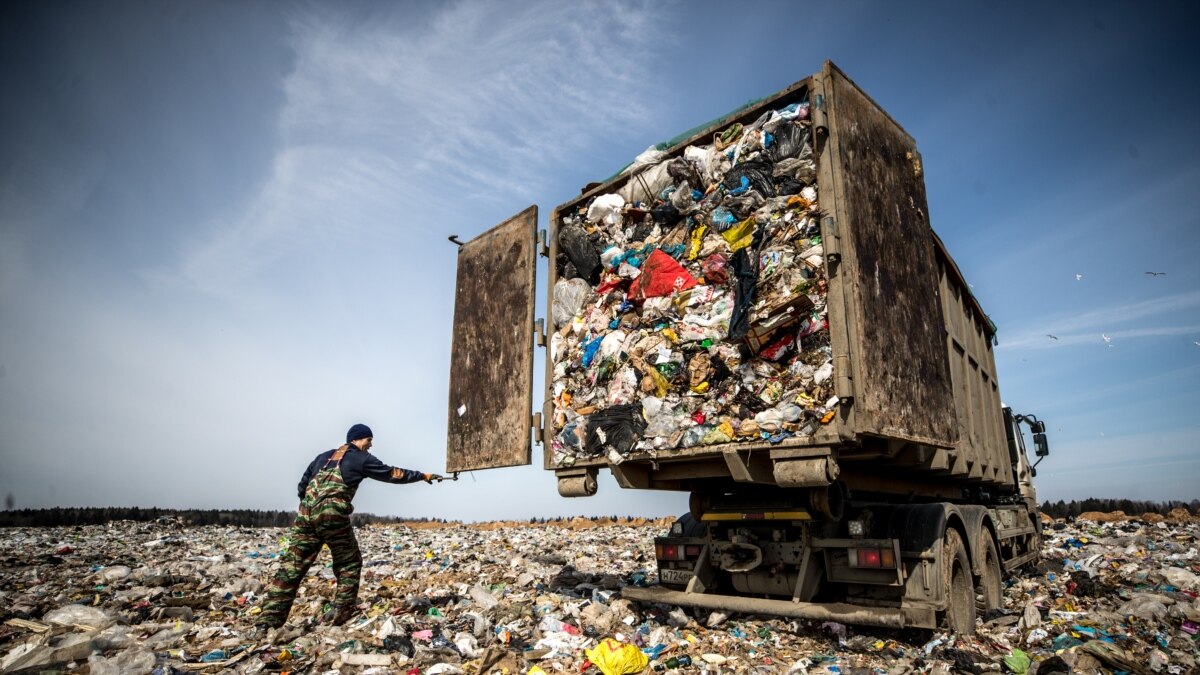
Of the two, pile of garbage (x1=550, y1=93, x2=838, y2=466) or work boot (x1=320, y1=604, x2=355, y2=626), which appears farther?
work boot (x1=320, y1=604, x2=355, y2=626)

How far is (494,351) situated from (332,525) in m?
1.80

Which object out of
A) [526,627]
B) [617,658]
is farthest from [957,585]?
[526,627]

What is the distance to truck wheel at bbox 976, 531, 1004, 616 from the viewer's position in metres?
5.06

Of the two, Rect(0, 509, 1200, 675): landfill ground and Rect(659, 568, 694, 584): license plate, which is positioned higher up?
Rect(659, 568, 694, 584): license plate

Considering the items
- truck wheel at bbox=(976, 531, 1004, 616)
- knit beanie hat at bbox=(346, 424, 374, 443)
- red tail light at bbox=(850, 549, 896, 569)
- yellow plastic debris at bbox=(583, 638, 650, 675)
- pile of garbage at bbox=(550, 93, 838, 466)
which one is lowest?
yellow plastic debris at bbox=(583, 638, 650, 675)

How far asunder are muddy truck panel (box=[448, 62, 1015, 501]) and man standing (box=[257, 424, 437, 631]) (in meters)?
0.75

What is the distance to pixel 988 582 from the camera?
5.17 meters

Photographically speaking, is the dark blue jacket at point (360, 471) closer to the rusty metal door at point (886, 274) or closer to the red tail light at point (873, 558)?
the red tail light at point (873, 558)

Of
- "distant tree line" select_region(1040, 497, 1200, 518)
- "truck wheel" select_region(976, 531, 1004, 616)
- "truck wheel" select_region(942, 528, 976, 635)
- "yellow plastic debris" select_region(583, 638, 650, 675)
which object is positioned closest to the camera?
"yellow plastic debris" select_region(583, 638, 650, 675)

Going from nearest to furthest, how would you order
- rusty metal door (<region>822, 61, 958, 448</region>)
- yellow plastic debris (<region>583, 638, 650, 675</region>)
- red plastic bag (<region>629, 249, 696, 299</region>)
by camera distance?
rusty metal door (<region>822, 61, 958, 448</region>)
yellow plastic debris (<region>583, 638, 650, 675</region>)
red plastic bag (<region>629, 249, 696, 299</region>)

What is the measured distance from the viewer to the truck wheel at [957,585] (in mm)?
4219

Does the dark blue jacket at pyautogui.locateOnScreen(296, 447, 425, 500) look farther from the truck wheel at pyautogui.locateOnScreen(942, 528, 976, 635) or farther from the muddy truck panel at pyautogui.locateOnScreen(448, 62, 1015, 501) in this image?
the truck wheel at pyautogui.locateOnScreen(942, 528, 976, 635)

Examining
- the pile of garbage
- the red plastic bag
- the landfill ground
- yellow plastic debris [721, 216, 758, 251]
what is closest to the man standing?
the landfill ground

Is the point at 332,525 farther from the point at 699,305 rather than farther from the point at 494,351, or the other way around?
the point at 699,305
